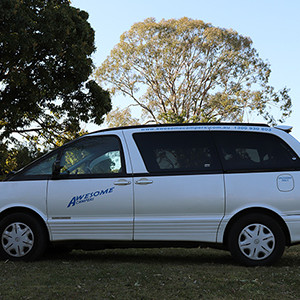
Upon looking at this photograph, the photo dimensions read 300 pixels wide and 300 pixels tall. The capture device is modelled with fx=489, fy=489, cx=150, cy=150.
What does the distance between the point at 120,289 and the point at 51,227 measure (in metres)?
1.96

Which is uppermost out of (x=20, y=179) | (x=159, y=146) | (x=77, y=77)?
(x=77, y=77)

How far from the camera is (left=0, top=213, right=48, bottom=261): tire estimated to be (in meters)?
6.37

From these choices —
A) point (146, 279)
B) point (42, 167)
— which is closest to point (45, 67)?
point (42, 167)

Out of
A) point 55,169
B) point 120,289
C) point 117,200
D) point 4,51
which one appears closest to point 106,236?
point 117,200

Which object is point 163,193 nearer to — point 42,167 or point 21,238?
point 42,167

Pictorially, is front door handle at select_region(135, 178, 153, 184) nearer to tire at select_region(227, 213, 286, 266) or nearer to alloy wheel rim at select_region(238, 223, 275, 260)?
tire at select_region(227, 213, 286, 266)

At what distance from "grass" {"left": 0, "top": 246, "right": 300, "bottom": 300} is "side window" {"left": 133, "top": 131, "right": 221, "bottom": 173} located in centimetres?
124

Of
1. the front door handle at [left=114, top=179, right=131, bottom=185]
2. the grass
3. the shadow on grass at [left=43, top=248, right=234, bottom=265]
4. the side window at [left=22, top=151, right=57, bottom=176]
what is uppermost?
the side window at [left=22, top=151, right=57, bottom=176]

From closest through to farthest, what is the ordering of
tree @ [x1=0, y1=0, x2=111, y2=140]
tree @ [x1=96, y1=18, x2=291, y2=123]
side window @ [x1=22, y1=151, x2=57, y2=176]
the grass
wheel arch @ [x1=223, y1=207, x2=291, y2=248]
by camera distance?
1. the grass
2. wheel arch @ [x1=223, y1=207, x2=291, y2=248]
3. side window @ [x1=22, y1=151, x2=57, y2=176]
4. tree @ [x1=0, y1=0, x2=111, y2=140]
5. tree @ [x1=96, y1=18, x2=291, y2=123]

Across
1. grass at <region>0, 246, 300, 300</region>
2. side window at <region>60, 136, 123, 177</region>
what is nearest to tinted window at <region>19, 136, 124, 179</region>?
side window at <region>60, 136, 123, 177</region>

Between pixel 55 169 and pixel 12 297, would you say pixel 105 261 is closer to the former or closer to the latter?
pixel 55 169

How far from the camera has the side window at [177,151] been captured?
6332mm

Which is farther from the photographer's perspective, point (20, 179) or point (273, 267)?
point (20, 179)

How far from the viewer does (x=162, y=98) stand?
34.2 meters
